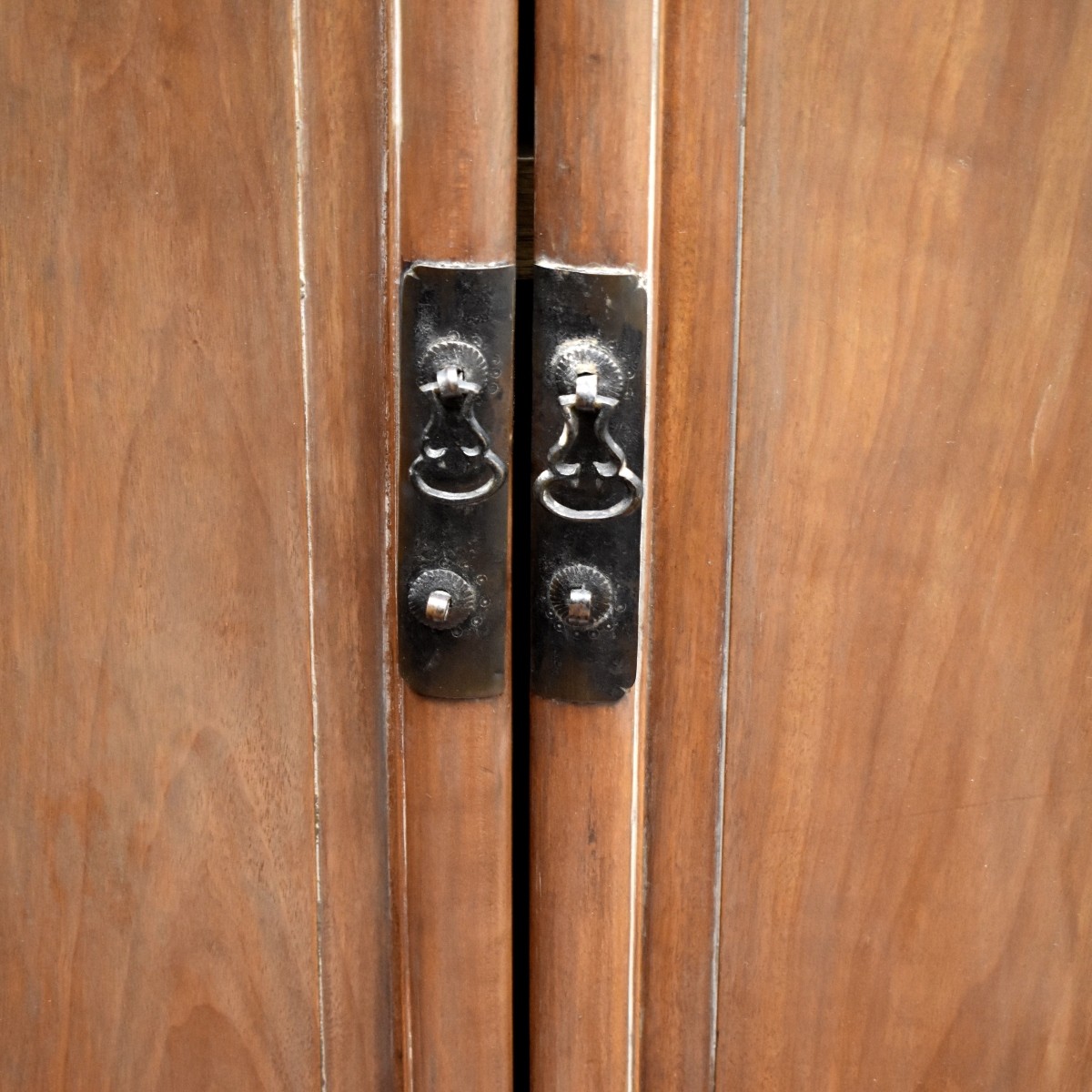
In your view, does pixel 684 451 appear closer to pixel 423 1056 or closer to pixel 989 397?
pixel 989 397

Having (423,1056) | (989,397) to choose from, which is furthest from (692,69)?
(423,1056)

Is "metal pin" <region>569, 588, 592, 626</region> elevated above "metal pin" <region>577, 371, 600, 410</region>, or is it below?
below

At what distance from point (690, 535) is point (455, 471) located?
0.35 ft

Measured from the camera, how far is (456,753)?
51 centimetres

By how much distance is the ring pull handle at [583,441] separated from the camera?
46cm

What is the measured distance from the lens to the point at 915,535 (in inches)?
19.8

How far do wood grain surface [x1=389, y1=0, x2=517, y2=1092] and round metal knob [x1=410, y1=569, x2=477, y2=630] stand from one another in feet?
0.14

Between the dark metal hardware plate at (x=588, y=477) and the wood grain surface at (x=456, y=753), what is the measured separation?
34mm

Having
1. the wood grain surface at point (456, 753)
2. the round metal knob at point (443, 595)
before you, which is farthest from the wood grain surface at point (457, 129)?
the round metal knob at point (443, 595)

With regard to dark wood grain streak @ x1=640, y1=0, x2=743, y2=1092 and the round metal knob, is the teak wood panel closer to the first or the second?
dark wood grain streak @ x1=640, y1=0, x2=743, y2=1092

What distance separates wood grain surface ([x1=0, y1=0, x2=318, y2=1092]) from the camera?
1.59 ft

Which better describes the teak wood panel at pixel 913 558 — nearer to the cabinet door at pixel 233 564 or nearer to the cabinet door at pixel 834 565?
the cabinet door at pixel 834 565

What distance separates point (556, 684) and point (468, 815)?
71 millimetres

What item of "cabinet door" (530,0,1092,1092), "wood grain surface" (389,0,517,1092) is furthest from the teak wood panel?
"wood grain surface" (389,0,517,1092)
